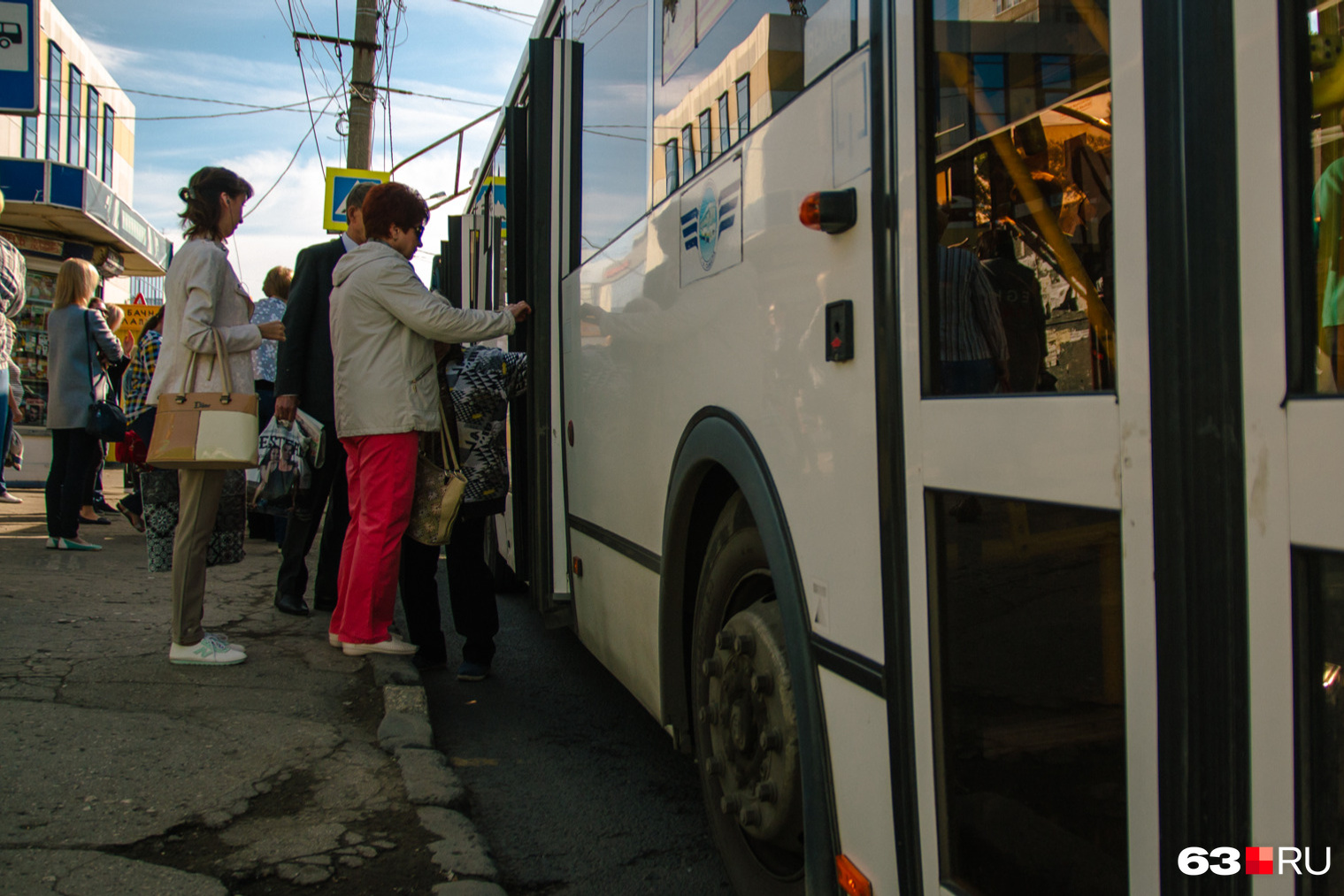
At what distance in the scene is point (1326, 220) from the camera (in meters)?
1.09

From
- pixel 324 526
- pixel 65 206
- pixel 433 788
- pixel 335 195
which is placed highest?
pixel 65 206

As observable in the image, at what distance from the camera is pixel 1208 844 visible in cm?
116

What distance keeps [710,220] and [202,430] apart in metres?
2.16

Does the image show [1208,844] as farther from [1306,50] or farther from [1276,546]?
[1306,50]

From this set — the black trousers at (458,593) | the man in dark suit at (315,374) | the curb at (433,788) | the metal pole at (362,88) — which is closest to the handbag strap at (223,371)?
the man in dark suit at (315,374)

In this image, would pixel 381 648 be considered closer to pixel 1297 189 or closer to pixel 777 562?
pixel 777 562

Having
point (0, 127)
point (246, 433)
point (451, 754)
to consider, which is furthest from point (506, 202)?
point (0, 127)

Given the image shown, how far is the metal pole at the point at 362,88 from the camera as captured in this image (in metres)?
15.9

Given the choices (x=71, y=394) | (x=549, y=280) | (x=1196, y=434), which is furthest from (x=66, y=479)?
(x=1196, y=434)

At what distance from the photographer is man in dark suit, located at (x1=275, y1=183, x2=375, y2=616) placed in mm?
4727

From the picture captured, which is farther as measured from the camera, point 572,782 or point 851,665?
point 572,782

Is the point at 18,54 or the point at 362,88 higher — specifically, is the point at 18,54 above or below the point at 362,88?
below

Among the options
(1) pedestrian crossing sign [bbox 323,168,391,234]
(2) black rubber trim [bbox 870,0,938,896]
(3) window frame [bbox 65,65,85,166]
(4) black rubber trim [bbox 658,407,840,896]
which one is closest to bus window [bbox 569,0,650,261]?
(4) black rubber trim [bbox 658,407,840,896]

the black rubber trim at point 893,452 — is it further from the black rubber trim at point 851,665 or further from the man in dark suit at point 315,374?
the man in dark suit at point 315,374
